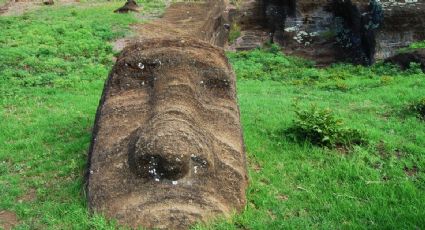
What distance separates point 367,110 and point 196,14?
15411 mm

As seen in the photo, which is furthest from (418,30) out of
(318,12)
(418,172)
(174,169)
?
(174,169)

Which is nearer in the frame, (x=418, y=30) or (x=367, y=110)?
(x=367, y=110)

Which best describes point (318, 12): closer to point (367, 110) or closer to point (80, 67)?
point (80, 67)

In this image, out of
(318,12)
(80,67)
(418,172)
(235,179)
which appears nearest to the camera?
(235,179)

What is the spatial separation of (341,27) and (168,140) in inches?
731

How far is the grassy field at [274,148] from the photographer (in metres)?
5.43

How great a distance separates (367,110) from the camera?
10227mm

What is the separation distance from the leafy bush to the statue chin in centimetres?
161

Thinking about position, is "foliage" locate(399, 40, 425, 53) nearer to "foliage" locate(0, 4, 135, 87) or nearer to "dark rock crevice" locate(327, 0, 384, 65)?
"dark rock crevice" locate(327, 0, 384, 65)

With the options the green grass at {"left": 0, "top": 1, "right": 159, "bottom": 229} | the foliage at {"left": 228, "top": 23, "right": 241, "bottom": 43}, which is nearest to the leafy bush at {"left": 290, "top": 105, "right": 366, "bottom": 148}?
the green grass at {"left": 0, "top": 1, "right": 159, "bottom": 229}

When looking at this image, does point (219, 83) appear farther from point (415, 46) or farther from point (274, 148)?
point (415, 46)

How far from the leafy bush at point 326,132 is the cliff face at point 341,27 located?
1164 centimetres

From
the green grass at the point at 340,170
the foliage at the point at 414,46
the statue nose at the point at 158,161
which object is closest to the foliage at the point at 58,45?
the green grass at the point at 340,170

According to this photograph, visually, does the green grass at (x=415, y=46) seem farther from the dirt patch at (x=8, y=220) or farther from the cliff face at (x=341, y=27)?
the dirt patch at (x=8, y=220)
